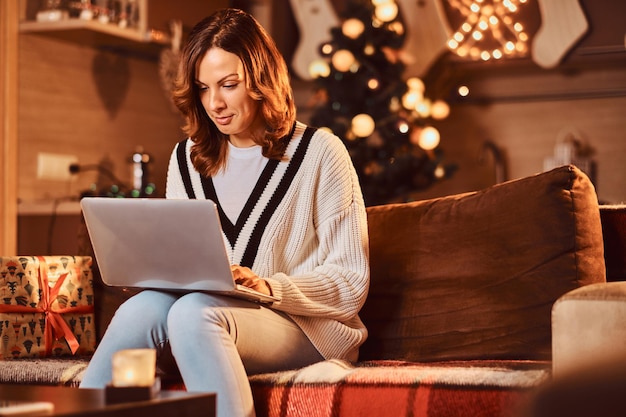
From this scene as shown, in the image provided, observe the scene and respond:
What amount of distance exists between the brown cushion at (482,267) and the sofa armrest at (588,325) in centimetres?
35

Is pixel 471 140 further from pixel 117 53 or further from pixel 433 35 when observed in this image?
pixel 117 53

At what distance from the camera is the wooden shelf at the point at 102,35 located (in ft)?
12.7

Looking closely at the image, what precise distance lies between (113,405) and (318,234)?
93cm

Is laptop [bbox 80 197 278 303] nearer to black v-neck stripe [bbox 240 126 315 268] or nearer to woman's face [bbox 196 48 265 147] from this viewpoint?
black v-neck stripe [bbox 240 126 315 268]

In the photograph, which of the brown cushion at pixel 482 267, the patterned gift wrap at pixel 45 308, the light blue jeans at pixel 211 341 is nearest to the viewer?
the light blue jeans at pixel 211 341

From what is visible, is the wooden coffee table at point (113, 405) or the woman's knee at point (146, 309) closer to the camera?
the wooden coffee table at point (113, 405)

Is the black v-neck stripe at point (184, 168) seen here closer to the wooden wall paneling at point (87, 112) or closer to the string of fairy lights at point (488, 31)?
the wooden wall paneling at point (87, 112)

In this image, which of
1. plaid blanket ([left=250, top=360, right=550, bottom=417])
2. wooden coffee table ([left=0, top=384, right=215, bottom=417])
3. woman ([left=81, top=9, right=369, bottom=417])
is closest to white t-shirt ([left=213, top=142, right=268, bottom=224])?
woman ([left=81, top=9, right=369, bottom=417])

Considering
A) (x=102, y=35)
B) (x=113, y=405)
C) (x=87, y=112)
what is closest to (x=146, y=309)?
(x=113, y=405)

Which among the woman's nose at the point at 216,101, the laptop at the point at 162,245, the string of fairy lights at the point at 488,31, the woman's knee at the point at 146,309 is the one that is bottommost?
the woman's knee at the point at 146,309

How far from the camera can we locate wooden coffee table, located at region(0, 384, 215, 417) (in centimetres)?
133

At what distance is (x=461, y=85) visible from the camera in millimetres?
5125

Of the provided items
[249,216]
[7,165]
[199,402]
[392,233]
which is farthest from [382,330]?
[7,165]

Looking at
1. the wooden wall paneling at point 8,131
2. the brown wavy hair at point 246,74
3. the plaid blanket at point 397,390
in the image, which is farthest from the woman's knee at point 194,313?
the wooden wall paneling at point 8,131
